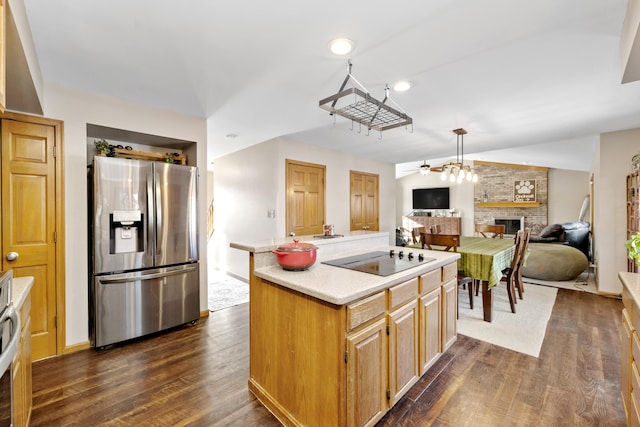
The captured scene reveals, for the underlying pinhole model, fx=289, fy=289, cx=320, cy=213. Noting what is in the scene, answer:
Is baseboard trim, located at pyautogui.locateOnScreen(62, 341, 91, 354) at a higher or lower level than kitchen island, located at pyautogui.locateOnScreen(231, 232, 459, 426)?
lower

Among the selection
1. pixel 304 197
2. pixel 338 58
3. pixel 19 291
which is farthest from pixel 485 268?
pixel 19 291

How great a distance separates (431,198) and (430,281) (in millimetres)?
9507

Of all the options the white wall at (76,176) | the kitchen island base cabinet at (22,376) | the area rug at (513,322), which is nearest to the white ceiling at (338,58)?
the white wall at (76,176)

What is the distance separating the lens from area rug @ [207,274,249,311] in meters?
3.90

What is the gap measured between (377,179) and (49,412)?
19.1 ft

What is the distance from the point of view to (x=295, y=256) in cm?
184

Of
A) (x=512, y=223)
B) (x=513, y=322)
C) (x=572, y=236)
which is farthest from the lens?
(x=512, y=223)

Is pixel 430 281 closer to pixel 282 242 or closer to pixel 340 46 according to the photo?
pixel 282 242

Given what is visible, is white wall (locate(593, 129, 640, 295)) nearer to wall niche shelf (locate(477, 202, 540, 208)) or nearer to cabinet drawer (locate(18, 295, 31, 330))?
wall niche shelf (locate(477, 202, 540, 208))

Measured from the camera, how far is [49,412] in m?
1.83

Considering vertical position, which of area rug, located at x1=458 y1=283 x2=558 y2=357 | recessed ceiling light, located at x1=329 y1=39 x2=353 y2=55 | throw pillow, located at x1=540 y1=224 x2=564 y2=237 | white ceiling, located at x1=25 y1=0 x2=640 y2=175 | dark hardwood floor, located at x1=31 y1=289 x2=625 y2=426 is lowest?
dark hardwood floor, located at x1=31 y1=289 x2=625 y2=426

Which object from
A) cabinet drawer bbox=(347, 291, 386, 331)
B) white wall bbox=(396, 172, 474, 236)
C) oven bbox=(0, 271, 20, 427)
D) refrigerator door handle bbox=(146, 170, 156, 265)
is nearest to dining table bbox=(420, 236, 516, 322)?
cabinet drawer bbox=(347, 291, 386, 331)

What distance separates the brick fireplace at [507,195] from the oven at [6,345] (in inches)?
429

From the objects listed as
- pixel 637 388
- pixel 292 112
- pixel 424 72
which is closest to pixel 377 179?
pixel 292 112
